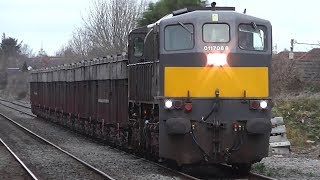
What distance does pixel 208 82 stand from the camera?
432 inches

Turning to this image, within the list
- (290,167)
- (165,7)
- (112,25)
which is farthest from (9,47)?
(290,167)

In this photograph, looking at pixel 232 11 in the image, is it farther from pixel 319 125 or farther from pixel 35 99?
pixel 35 99

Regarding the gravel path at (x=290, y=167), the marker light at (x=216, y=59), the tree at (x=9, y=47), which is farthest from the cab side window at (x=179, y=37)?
the tree at (x=9, y=47)

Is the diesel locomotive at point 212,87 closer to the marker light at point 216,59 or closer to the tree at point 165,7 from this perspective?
the marker light at point 216,59

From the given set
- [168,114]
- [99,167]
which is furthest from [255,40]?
[99,167]

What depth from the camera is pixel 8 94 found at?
276ft

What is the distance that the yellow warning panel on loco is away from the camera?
10977 millimetres

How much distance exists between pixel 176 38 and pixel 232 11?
129cm

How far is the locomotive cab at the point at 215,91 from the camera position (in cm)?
1091

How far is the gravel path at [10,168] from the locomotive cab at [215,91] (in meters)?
3.52

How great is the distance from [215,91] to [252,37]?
1.39 meters

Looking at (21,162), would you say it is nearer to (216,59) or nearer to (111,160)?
(111,160)

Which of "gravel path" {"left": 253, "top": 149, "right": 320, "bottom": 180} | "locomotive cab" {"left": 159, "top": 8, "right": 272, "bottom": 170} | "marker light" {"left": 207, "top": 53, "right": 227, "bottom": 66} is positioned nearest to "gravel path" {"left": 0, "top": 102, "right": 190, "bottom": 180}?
"locomotive cab" {"left": 159, "top": 8, "right": 272, "bottom": 170}

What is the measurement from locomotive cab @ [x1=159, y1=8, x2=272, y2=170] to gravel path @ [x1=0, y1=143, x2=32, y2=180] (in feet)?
11.5
